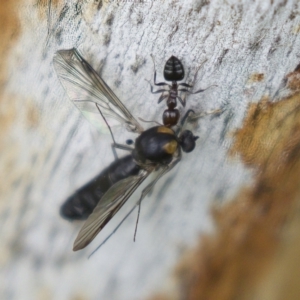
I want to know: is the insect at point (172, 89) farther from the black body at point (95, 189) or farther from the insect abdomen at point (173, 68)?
the black body at point (95, 189)

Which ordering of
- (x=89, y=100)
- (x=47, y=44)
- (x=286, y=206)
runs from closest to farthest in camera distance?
(x=286, y=206)
(x=47, y=44)
(x=89, y=100)

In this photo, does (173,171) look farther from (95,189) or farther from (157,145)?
(95,189)

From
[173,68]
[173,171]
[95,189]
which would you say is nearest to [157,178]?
[173,171]

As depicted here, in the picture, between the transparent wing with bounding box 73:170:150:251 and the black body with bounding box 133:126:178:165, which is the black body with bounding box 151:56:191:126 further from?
the transparent wing with bounding box 73:170:150:251

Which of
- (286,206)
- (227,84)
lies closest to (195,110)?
(227,84)

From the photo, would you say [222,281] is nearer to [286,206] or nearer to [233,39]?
[286,206]

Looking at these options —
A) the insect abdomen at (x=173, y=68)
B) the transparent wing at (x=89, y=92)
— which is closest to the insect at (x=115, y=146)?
the transparent wing at (x=89, y=92)

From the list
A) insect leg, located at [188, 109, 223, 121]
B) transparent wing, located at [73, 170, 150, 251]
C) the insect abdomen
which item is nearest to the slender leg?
insect leg, located at [188, 109, 223, 121]
